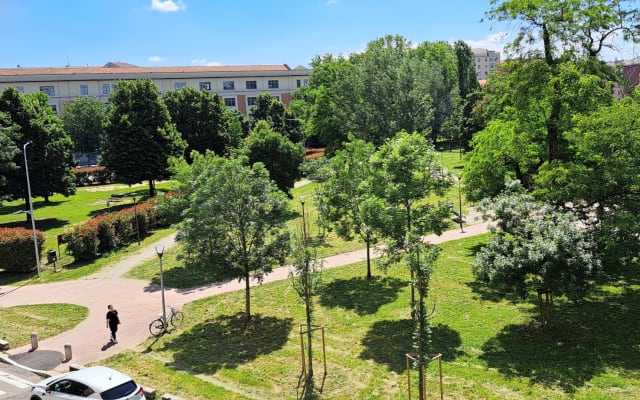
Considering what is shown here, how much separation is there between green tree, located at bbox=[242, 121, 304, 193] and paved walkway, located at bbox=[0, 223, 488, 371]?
12.0m

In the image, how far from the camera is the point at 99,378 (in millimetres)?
13133

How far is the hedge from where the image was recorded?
97.4ft

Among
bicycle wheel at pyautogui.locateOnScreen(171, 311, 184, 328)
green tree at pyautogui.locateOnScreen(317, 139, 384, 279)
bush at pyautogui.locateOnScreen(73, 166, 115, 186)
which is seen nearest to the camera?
bicycle wheel at pyautogui.locateOnScreen(171, 311, 184, 328)

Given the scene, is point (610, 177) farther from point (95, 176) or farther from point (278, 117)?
point (278, 117)

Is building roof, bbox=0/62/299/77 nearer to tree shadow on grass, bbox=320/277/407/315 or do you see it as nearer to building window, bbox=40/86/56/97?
building window, bbox=40/86/56/97

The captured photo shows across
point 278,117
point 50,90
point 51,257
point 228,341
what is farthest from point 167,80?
point 228,341

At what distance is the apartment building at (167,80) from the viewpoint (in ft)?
303

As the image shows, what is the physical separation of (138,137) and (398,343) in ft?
115

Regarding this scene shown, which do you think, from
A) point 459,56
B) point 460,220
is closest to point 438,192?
point 460,220

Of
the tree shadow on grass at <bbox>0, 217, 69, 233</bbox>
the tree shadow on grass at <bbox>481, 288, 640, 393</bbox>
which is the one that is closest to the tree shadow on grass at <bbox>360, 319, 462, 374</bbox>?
the tree shadow on grass at <bbox>481, 288, 640, 393</bbox>

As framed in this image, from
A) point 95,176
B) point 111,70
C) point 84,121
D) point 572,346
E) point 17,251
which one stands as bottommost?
point 572,346

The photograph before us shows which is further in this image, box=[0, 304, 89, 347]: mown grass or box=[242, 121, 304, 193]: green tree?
box=[242, 121, 304, 193]: green tree

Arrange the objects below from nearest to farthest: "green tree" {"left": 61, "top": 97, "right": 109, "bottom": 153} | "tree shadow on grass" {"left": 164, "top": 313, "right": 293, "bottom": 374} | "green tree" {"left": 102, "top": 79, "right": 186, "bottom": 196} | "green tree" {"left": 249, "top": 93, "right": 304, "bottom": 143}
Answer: "tree shadow on grass" {"left": 164, "top": 313, "right": 293, "bottom": 374}, "green tree" {"left": 102, "top": 79, "right": 186, "bottom": 196}, "green tree" {"left": 61, "top": 97, "right": 109, "bottom": 153}, "green tree" {"left": 249, "top": 93, "right": 304, "bottom": 143}

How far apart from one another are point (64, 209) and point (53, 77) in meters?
58.4
